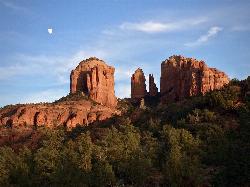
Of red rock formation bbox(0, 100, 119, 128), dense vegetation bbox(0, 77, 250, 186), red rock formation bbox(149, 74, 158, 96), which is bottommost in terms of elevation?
dense vegetation bbox(0, 77, 250, 186)

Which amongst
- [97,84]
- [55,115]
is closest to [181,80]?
[97,84]

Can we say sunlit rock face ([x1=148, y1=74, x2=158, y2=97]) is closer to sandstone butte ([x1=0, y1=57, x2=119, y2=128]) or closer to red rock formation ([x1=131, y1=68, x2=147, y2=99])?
red rock formation ([x1=131, y1=68, x2=147, y2=99])

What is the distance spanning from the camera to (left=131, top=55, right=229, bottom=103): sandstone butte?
15700 cm

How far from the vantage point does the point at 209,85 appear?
15475 centimetres

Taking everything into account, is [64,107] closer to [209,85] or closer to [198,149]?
[209,85]

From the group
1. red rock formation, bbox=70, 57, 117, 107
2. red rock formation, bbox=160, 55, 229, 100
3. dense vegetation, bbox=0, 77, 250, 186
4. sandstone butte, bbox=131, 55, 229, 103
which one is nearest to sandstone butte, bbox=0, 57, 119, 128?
red rock formation, bbox=70, 57, 117, 107

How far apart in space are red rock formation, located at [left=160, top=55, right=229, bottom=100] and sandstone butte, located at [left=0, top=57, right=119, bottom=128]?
2052 centimetres

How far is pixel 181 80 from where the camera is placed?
167375 mm

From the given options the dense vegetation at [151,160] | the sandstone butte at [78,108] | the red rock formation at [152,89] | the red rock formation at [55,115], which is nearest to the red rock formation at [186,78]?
the red rock formation at [152,89]

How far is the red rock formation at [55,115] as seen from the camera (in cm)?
15888

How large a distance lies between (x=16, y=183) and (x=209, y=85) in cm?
9607

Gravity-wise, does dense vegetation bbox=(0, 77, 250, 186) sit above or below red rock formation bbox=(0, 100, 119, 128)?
below

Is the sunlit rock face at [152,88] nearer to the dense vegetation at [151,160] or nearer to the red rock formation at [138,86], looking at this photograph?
the red rock formation at [138,86]

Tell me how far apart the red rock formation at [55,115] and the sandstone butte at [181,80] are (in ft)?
69.4
